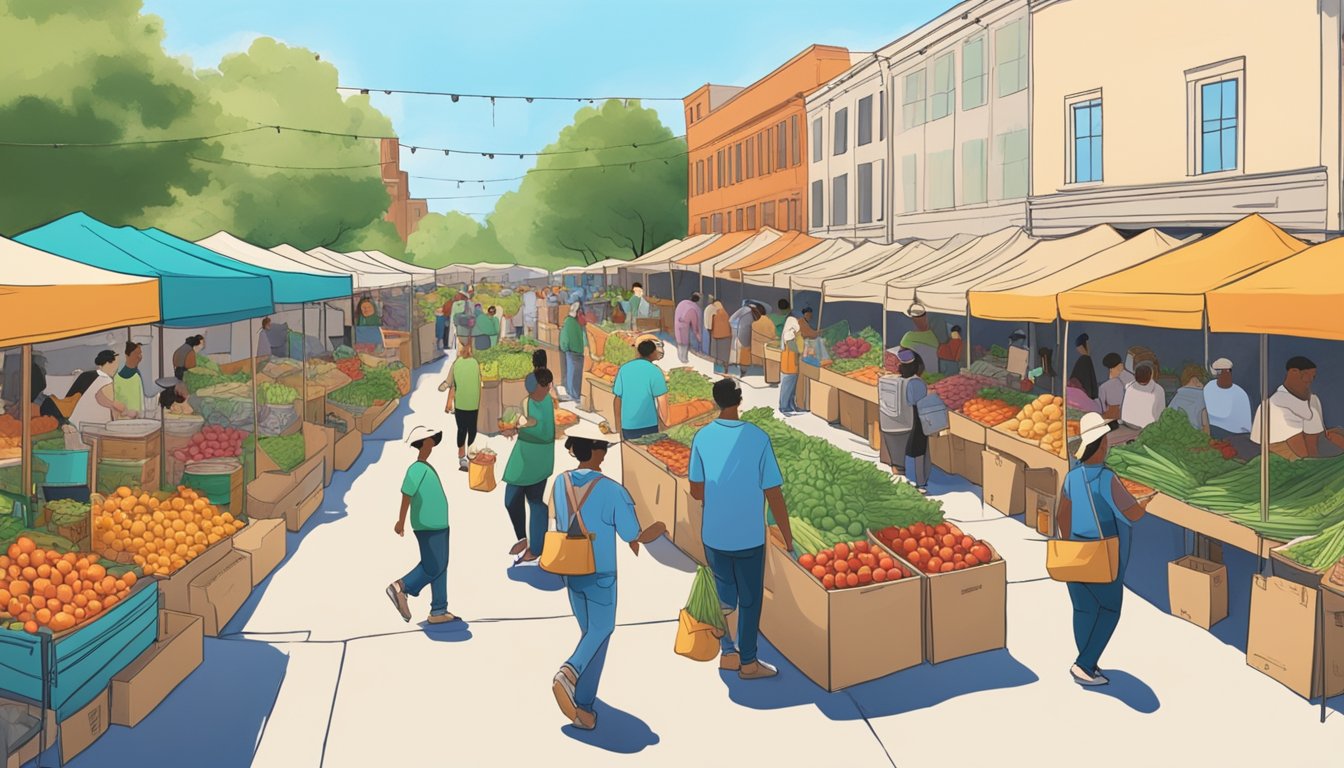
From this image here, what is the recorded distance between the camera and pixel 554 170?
241ft

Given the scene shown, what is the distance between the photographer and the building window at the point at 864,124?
99.1 ft

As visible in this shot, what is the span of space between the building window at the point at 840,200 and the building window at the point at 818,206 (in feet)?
3.37

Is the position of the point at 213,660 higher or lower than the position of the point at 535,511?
lower

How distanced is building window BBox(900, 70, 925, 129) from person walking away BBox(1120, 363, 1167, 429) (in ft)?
52.7

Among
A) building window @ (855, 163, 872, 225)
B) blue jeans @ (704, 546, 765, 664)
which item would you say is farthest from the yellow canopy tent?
building window @ (855, 163, 872, 225)

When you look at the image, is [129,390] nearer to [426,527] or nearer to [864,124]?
[426,527]

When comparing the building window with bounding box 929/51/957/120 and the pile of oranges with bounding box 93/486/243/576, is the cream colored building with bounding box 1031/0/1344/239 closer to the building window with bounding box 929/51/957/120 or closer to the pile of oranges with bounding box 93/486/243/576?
the building window with bounding box 929/51/957/120

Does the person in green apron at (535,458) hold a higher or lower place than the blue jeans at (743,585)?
higher

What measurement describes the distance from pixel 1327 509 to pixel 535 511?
256 inches

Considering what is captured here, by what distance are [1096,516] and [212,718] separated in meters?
5.76

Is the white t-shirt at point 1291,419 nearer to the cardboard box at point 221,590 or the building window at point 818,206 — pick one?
the cardboard box at point 221,590

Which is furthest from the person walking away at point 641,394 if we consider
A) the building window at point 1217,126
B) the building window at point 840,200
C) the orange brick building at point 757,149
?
the orange brick building at point 757,149

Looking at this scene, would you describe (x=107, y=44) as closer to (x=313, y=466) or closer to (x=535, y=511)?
(x=313, y=466)

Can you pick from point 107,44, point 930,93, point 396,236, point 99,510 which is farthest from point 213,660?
point 396,236
